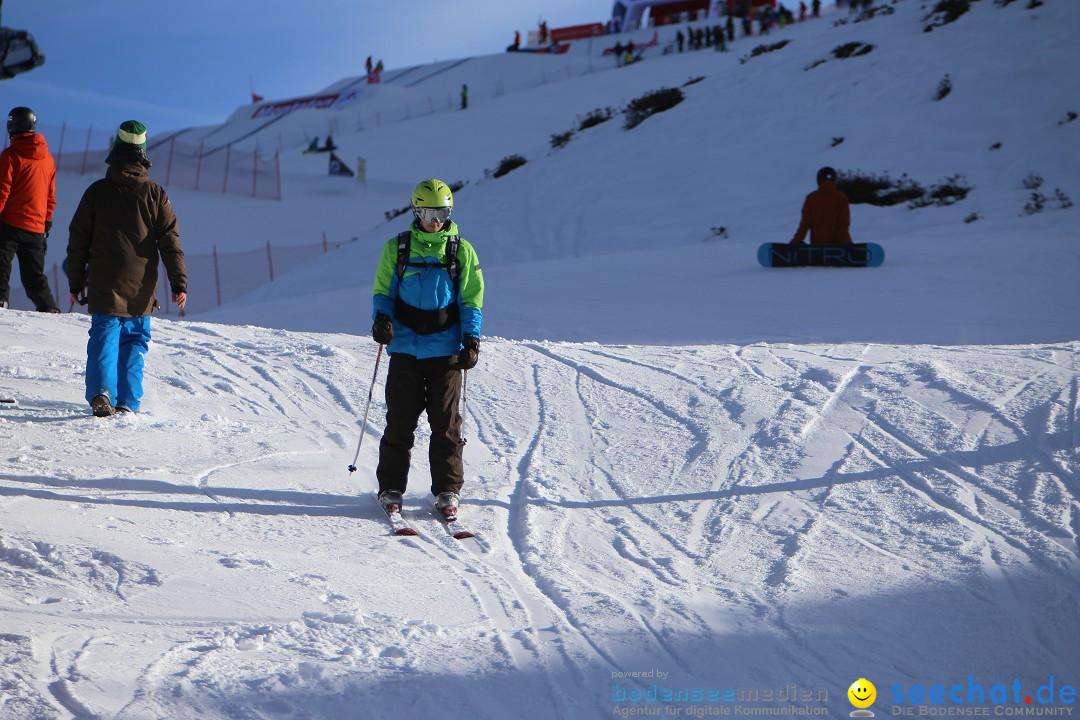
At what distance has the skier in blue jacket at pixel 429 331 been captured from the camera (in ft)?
14.7

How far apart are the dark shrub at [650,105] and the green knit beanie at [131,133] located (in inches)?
753

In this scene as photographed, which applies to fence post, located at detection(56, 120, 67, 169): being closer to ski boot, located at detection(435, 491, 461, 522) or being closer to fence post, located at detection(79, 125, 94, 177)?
fence post, located at detection(79, 125, 94, 177)

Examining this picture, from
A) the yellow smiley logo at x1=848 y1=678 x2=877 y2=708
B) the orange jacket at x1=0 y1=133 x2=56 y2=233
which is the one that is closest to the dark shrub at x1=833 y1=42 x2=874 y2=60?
the orange jacket at x1=0 y1=133 x2=56 y2=233

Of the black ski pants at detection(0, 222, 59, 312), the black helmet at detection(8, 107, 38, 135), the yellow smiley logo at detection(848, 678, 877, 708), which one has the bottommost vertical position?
the yellow smiley logo at detection(848, 678, 877, 708)

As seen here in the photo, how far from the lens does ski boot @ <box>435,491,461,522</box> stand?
4.54 meters

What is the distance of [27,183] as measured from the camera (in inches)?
284

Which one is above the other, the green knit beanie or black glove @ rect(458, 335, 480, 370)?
the green knit beanie

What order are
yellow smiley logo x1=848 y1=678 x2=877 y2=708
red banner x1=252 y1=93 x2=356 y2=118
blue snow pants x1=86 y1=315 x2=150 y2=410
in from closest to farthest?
yellow smiley logo x1=848 y1=678 x2=877 y2=708 → blue snow pants x1=86 y1=315 x2=150 y2=410 → red banner x1=252 y1=93 x2=356 y2=118

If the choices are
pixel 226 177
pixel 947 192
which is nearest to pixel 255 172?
pixel 226 177

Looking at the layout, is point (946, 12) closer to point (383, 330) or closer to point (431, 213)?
point (431, 213)

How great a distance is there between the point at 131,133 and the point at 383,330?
218 cm

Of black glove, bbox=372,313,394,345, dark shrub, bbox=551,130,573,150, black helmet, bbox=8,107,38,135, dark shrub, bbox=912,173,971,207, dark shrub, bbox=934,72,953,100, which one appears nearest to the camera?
black glove, bbox=372,313,394,345

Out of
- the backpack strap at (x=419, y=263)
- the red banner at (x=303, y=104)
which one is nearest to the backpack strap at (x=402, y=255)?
the backpack strap at (x=419, y=263)

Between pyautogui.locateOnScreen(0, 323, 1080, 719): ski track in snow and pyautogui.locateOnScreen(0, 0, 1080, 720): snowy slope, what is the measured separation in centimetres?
2
